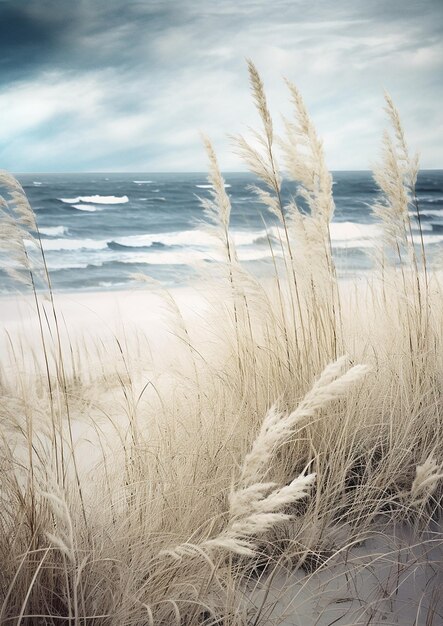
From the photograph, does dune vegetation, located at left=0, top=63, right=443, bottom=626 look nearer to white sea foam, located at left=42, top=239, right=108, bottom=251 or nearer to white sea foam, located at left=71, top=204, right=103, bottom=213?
white sea foam, located at left=42, top=239, right=108, bottom=251

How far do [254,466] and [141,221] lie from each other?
39.8 feet

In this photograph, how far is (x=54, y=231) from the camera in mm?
11539

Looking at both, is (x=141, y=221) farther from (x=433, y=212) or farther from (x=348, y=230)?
(x=433, y=212)

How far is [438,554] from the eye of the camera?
154cm

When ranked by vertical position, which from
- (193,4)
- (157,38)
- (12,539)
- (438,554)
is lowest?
(438,554)

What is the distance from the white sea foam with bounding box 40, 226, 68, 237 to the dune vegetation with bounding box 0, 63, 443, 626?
9.21m

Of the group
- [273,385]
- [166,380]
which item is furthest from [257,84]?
[166,380]

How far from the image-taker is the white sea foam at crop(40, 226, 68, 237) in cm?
1143

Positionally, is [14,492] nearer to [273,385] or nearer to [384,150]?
[273,385]

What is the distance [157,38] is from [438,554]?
12.7 m

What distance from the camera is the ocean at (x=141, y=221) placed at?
31.0ft

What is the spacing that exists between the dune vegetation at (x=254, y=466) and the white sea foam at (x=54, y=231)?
30.2 feet

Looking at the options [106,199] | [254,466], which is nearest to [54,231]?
[106,199]

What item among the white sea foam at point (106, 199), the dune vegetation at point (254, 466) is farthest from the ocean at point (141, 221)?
the dune vegetation at point (254, 466)
